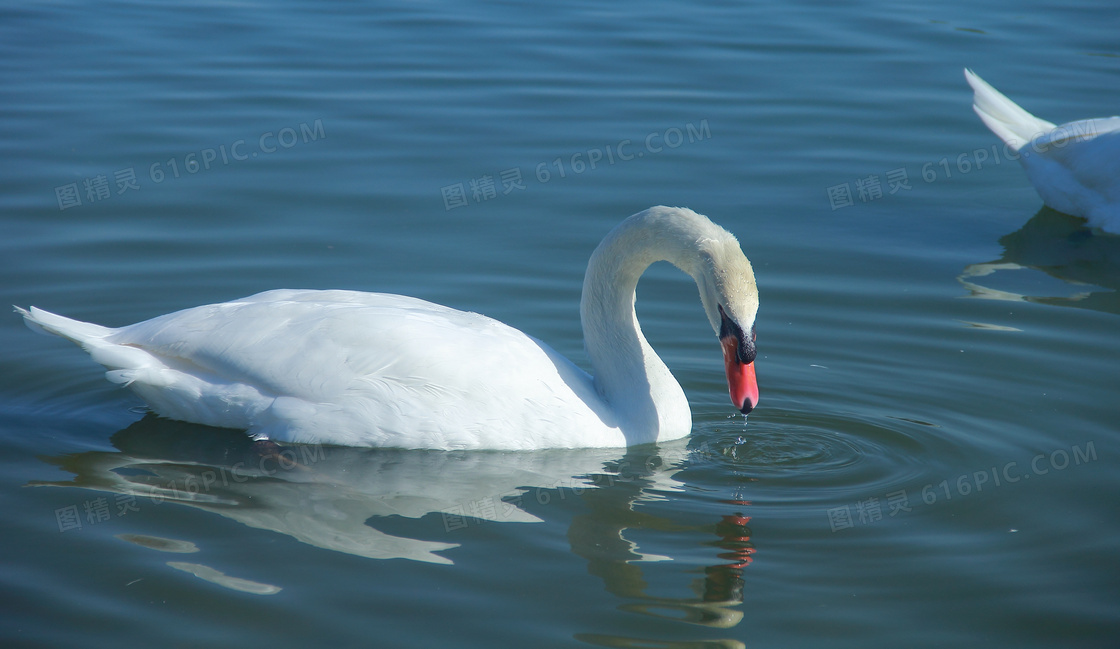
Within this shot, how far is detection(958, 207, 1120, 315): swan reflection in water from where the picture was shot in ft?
27.8

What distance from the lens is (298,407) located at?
5.89 metres

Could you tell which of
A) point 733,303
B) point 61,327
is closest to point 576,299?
point 733,303

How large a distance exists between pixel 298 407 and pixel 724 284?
205 cm

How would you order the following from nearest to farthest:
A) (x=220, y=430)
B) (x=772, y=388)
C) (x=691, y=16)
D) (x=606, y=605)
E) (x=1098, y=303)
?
(x=606, y=605) < (x=220, y=430) < (x=772, y=388) < (x=1098, y=303) < (x=691, y=16)

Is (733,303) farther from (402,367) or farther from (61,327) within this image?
(61,327)

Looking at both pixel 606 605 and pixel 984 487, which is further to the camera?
pixel 984 487

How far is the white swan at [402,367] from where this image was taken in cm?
589

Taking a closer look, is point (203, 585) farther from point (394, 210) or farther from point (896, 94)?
point (896, 94)

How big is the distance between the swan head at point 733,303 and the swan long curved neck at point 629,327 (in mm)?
243

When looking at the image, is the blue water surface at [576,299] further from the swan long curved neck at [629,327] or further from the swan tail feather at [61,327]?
the swan tail feather at [61,327]

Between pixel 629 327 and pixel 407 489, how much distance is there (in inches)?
57.1

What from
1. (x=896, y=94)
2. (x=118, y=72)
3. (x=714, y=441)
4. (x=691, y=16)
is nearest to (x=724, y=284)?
(x=714, y=441)

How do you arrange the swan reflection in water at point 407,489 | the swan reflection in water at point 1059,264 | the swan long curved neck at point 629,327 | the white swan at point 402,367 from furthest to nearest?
the swan reflection in water at point 1059,264, the swan long curved neck at point 629,327, the white swan at point 402,367, the swan reflection in water at point 407,489

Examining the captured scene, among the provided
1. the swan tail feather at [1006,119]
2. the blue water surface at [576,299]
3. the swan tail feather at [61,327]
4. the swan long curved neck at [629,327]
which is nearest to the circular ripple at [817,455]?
the blue water surface at [576,299]
